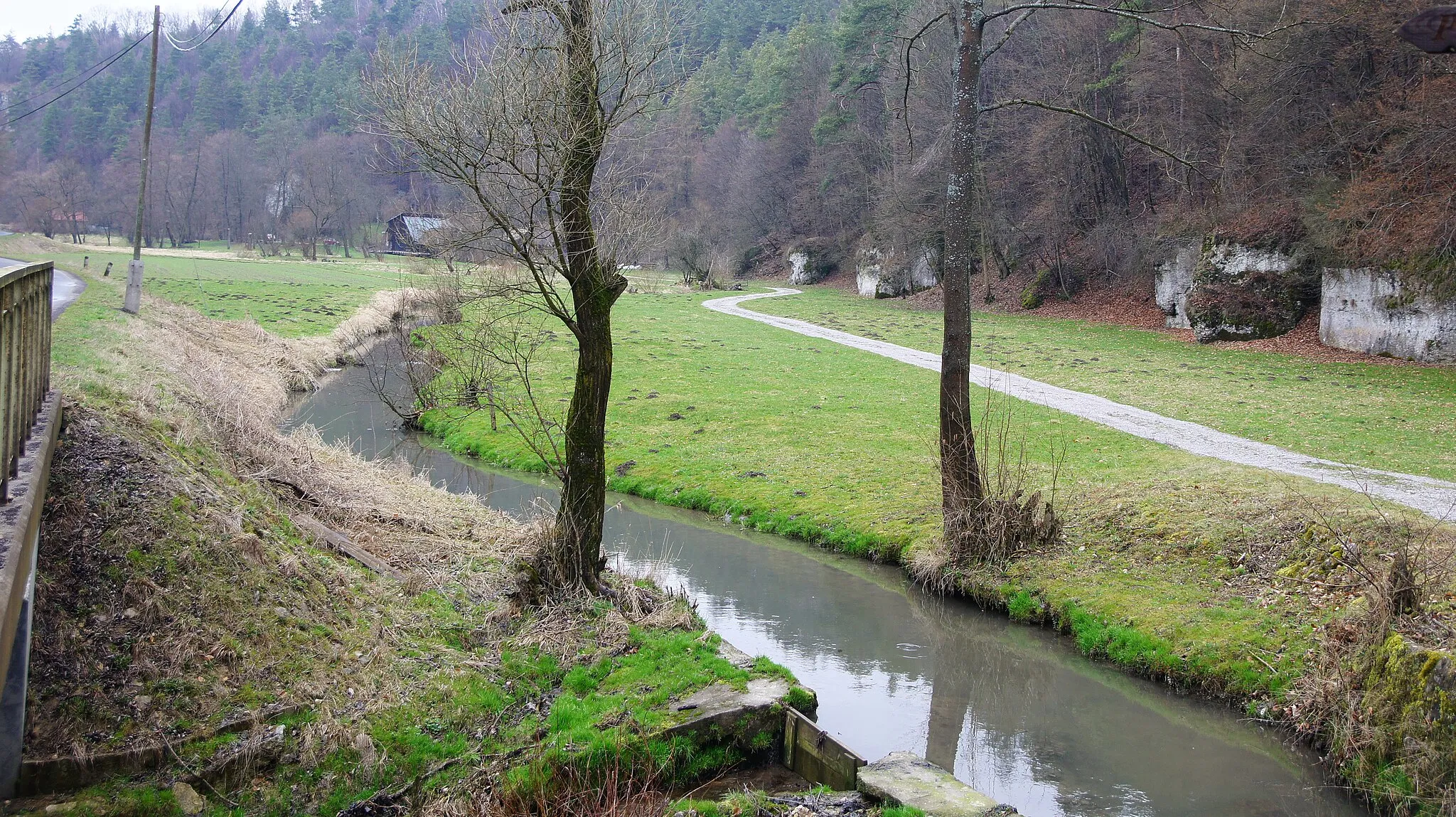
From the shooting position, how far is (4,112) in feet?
336

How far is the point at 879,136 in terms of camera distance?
6850 cm

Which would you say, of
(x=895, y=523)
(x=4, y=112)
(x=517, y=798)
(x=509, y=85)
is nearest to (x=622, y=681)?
(x=517, y=798)

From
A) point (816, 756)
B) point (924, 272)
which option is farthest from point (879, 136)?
point (816, 756)

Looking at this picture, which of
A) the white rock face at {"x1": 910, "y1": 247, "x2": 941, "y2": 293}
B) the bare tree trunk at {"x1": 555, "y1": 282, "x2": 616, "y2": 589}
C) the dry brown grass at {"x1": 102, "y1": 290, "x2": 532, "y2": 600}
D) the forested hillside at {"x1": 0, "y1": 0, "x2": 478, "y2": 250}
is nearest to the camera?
the bare tree trunk at {"x1": 555, "y1": 282, "x2": 616, "y2": 589}

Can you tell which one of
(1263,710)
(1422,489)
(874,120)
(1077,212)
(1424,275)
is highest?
(874,120)

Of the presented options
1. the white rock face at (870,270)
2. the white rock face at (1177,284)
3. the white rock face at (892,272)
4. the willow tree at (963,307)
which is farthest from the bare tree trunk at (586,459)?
the white rock face at (870,270)

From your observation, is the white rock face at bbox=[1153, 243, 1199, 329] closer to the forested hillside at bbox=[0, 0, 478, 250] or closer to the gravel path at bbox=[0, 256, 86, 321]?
the gravel path at bbox=[0, 256, 86, 321]

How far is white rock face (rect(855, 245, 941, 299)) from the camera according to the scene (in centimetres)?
5881

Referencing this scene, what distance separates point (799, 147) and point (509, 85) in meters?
76.3

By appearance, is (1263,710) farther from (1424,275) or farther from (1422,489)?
(1424,275)

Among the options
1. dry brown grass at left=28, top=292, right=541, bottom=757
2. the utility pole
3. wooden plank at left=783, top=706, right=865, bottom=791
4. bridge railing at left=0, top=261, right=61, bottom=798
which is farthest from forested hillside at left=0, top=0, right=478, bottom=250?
wooden plank at left=783, top=706, right=865, bottom=791

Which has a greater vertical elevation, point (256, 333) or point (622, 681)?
point (256, 333)

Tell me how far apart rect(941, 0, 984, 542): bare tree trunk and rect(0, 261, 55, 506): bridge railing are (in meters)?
9.68

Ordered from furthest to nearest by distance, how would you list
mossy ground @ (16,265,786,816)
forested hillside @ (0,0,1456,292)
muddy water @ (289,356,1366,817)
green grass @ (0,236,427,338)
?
green grass @ (0,236,427,338) < forested hillside @ (0,0,1456,292) < muddy water @ (289,356,1366,817) < mossy ground @ (16,265,786,816)
